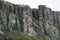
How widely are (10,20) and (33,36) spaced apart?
2150cm

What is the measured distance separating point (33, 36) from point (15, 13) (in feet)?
86.1

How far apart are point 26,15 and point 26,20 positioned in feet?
18.9

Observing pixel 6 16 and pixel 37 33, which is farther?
pixel 37 33

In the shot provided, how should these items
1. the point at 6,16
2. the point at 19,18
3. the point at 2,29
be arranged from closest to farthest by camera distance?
the point at 2,29
the point at 6,16
the point at 19,18

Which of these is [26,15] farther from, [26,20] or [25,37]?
[25,37]

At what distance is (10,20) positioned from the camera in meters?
176

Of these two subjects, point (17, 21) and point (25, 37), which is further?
point (17, 21)

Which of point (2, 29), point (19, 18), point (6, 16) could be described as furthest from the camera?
point (19, 18)

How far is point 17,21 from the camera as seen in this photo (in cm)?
18575

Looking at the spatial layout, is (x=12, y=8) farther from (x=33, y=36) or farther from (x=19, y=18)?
(x=33, y=36)

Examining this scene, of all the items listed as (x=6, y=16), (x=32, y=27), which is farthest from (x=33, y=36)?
(x=6, y=16)

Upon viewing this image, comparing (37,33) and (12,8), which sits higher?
(12,8)

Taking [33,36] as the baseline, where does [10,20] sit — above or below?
above

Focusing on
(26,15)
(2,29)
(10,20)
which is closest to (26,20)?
(26,15)
